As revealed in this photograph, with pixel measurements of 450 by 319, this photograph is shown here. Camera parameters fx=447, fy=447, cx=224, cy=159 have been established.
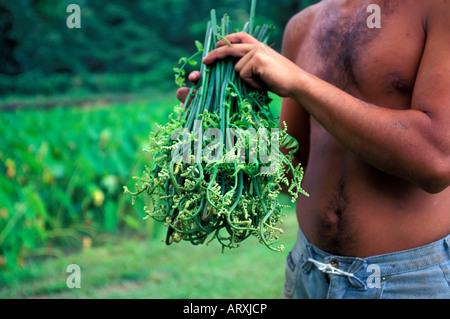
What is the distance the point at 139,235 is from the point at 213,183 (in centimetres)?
384

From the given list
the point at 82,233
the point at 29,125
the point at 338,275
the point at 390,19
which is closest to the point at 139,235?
the point at 82,233

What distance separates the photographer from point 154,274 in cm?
403

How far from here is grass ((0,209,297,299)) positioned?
11.9ft

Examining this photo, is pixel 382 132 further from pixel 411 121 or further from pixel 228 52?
pixel 228 52

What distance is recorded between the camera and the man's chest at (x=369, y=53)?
145cm

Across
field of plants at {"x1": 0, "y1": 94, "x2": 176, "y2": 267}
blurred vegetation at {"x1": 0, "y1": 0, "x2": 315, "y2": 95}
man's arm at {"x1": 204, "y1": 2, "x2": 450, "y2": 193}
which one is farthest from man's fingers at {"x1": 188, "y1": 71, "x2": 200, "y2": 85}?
blurred vegetation at {"x1": 0, "y1": 0, "x2": 315, "y2": 95}

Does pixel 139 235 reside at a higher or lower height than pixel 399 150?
lower

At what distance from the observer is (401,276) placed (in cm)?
148

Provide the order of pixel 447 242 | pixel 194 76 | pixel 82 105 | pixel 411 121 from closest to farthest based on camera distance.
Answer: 1. pixel 411 121
2. pixel 447 242
3. pixel 194 76
4. pixel 82 105

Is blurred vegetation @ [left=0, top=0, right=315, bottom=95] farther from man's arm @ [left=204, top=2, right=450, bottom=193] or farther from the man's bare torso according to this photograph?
man's arm @ [left=204, top=2, right=450, bottom=193]

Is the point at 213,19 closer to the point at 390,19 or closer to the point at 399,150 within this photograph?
the point at 390,19

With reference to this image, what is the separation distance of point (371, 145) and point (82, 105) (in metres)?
13.8

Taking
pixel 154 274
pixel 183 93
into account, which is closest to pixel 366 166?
pixel 183 93
